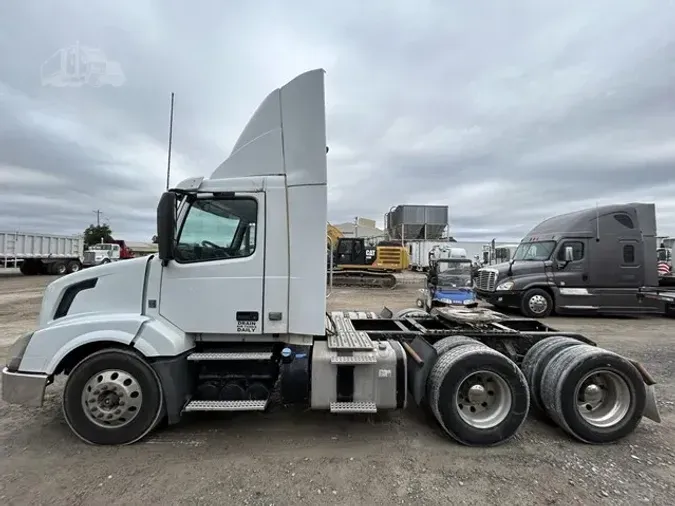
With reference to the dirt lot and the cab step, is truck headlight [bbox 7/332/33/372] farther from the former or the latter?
the cab step

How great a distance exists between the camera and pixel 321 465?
10.8 ft

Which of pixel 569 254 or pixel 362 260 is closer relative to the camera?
pixel 569 254

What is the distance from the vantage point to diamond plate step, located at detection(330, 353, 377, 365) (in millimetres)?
3654

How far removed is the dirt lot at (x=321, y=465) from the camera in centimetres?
291

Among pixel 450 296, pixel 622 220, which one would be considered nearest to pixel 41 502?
pixel 450 296

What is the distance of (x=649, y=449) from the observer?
3.63 metres

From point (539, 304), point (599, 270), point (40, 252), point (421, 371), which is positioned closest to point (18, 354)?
point (421, 371)

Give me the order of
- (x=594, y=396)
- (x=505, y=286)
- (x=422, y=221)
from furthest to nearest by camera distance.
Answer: (x=422, y=221) → (x=505, y=286) → (x=594, y=396)

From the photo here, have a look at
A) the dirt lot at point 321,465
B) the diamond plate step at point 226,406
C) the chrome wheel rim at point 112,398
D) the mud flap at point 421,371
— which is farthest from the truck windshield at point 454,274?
the chrome wheel rim at point 112,398

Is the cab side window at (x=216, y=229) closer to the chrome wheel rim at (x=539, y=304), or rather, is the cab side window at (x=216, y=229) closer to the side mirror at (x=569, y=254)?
the chrome wheel rim at (x=539, y=304)

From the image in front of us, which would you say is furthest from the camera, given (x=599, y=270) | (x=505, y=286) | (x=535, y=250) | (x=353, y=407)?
(x=535, y=250)

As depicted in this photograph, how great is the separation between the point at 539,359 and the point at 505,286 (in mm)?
8646

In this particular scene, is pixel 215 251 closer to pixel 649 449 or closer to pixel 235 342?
pixel 235 342

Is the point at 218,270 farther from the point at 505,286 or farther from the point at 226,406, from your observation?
the point at 505,286
